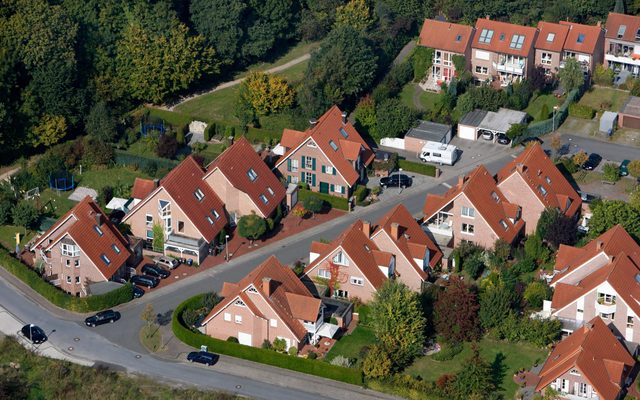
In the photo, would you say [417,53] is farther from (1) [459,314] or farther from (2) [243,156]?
(1) [459,314]

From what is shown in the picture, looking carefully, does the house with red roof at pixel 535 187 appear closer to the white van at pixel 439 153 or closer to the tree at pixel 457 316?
the white van at pixel 439 153

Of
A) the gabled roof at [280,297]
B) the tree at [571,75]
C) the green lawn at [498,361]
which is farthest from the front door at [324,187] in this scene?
the tree at [571,75]

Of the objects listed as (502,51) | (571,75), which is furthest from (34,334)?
(571,75)

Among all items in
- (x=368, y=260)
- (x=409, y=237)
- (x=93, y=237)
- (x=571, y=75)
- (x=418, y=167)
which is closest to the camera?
(x=368, y=260)

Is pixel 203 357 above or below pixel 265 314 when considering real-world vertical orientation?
below

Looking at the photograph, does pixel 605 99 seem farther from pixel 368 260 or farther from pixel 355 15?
pixel 368 260

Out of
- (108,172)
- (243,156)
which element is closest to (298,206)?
(243,156)

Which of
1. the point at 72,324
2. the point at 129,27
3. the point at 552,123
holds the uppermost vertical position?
the point at 129,27
